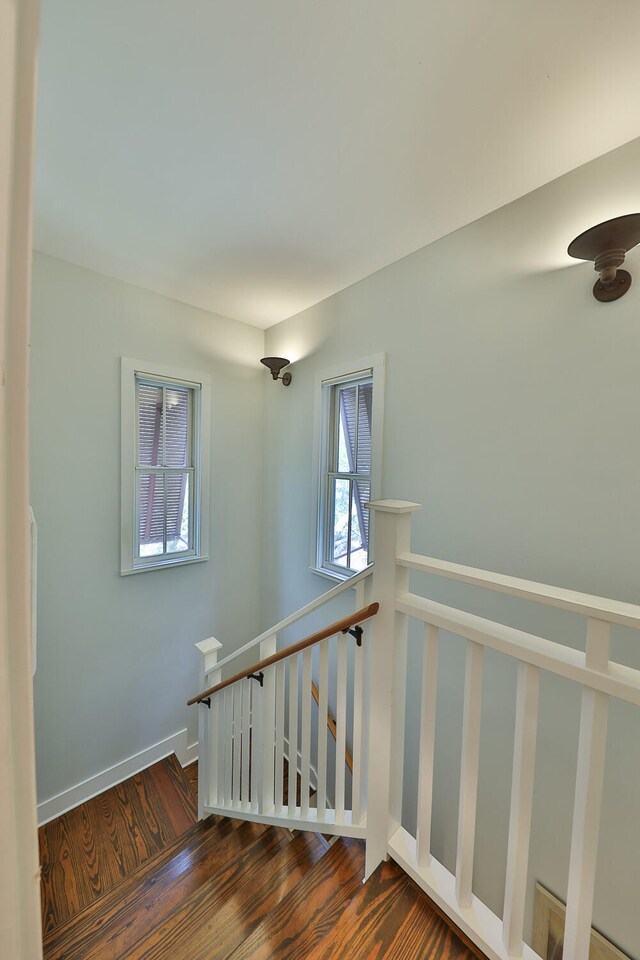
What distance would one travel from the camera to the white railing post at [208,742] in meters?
2.02

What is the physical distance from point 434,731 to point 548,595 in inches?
23.0

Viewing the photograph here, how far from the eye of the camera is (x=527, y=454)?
60.4 inches

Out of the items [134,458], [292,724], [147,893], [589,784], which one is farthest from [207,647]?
[589,784]

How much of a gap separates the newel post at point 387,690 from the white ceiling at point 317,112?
4.47 feet

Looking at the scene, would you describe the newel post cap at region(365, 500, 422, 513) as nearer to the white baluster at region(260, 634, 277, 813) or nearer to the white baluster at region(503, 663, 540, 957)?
the white baluster at region(503, 663, 540, 957)

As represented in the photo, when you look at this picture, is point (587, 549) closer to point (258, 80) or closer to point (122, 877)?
point (258, 80)

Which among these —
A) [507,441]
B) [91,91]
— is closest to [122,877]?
[507,441]

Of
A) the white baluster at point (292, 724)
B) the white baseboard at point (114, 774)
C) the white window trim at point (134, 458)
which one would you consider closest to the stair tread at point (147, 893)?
the white baluster at point (292, 724)

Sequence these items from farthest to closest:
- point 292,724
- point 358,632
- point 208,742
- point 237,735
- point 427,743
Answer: point 208,742 → point 237,735 → point 292,724 → point 358,632 → point 427,743

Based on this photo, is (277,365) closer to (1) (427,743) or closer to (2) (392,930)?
(1) (427,743)

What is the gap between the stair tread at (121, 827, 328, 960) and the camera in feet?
3.95

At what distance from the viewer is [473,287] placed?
172 cm

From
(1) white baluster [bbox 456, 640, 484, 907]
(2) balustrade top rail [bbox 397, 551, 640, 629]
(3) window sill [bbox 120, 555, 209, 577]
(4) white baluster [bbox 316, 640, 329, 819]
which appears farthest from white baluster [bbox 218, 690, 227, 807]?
(2) balustrade top rail [bbox 397, 551, 640, 629]

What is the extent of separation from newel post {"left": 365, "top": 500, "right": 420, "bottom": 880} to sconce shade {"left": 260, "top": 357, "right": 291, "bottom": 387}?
190 centimetres
